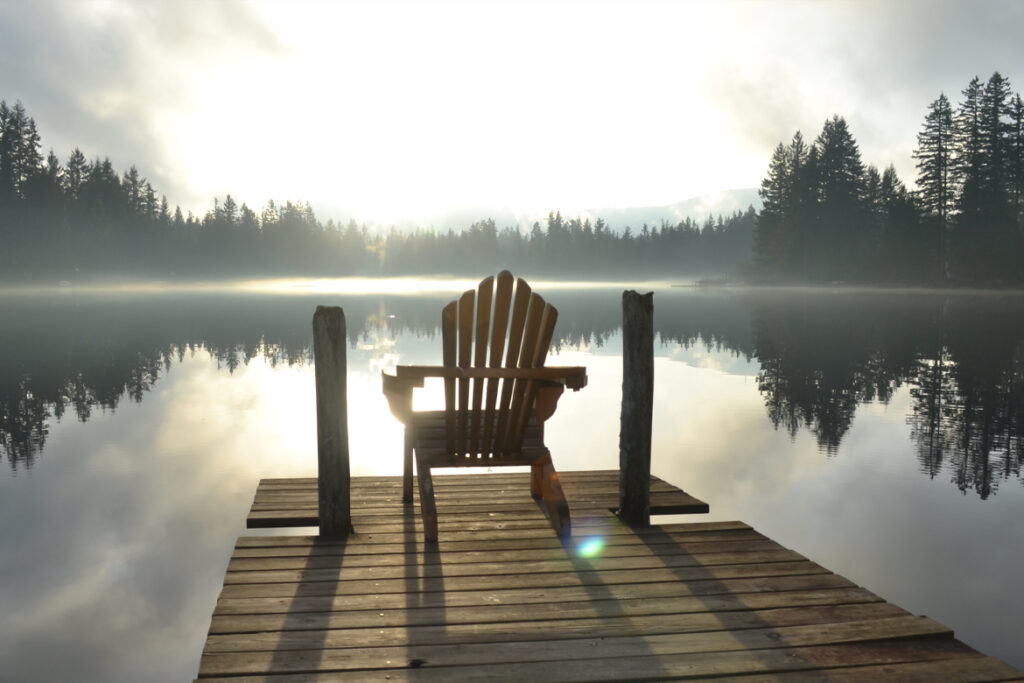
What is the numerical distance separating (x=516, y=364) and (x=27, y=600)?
4465 mm

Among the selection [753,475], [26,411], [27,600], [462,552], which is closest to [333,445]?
[462,552]

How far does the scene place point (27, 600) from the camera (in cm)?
567

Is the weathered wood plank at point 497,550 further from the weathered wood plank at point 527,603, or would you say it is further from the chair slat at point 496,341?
the chair slat at point 496,341

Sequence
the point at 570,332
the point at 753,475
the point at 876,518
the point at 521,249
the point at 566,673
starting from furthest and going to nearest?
the point at 521,249, the point at 570,332, the point at 753,475, the point at 876,518, the point at 566,673

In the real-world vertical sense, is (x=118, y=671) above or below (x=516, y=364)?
below

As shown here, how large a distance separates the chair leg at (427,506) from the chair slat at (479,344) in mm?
370

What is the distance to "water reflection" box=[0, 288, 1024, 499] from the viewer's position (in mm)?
11180

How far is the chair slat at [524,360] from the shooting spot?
4.46 metres

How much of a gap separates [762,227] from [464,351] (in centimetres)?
6050

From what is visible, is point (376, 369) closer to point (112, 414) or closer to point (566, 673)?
point (112, 414)

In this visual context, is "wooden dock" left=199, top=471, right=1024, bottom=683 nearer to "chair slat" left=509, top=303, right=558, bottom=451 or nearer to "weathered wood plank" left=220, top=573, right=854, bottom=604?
"weathered wood plank" left=220, top=573, right=854, bottom=604

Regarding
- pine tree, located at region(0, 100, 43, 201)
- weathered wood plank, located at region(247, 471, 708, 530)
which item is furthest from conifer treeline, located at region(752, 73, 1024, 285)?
pine tree, located at region(0, 100, 43, 201)

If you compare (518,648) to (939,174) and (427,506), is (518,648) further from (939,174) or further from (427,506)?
(939,174)

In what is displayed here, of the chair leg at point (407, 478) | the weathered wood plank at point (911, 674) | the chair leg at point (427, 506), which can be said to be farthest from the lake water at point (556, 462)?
the weathered wood plank at point (911, 674)
